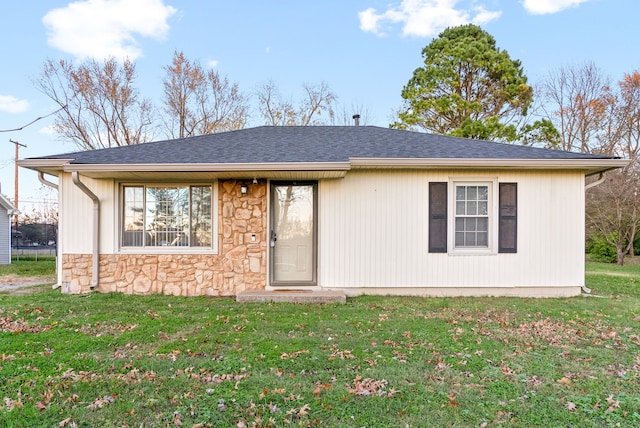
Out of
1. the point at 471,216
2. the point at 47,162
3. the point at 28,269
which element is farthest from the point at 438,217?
the point at 28,269

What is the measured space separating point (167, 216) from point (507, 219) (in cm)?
599

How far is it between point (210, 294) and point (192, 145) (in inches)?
115

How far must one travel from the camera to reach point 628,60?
667 inches

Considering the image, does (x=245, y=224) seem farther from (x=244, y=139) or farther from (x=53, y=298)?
(x=53, y=298)

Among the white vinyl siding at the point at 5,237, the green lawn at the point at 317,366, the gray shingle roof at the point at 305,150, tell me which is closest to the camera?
the green lawn at the point at 317,366

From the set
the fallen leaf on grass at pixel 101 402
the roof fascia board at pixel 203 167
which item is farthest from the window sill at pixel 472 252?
the fallen leaf on grass at pixel 101 402

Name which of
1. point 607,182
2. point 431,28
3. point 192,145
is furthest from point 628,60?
point 192,145

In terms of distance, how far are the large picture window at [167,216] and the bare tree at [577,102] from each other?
18.0 meters

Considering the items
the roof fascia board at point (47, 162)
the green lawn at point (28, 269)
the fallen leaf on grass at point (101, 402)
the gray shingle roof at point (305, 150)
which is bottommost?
the green lawn at point (28, 269)

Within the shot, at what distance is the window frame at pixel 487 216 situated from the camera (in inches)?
252

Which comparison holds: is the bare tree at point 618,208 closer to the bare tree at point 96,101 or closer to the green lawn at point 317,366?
the green lawn at point 317,366

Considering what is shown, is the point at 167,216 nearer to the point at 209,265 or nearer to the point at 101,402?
the point at 209,265

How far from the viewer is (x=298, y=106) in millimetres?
19453

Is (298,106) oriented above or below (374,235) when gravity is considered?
above
